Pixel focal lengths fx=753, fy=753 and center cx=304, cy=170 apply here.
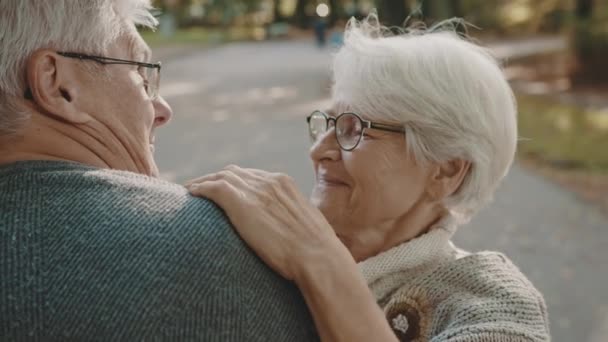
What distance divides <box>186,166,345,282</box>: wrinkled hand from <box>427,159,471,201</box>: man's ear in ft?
2.25

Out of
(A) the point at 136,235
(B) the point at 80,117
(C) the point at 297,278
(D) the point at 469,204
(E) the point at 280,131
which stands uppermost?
(B) the point at 80,117

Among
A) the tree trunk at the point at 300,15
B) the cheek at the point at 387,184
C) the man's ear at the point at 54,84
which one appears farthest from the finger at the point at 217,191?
the tree trunk at the point at 300,15

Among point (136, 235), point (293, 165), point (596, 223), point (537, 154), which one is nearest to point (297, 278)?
point (136, 235)

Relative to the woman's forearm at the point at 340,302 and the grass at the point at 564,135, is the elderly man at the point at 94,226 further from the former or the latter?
the grass at the point at 564,135

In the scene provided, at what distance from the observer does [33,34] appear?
1.45 meters

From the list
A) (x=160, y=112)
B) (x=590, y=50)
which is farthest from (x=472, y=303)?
(x=590, y=50)

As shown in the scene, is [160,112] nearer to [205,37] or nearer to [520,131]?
[520,131]

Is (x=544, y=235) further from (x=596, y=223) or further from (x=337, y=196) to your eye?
(x=337, y=196)

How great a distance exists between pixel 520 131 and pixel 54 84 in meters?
9.83

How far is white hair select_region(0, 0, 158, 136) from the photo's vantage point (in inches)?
56.6

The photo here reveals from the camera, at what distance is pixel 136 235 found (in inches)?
50.1

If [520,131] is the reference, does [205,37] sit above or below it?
below

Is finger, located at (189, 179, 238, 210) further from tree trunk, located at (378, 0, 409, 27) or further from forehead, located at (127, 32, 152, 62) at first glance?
tree trunk, located at (378, 0, 409, 27)

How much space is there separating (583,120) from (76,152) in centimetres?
1156
